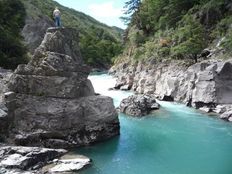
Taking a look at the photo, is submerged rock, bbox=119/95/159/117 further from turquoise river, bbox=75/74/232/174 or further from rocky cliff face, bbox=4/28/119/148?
rocky cliff face, bbox=4/28/119/148

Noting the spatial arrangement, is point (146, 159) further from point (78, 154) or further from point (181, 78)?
point (181, 78)

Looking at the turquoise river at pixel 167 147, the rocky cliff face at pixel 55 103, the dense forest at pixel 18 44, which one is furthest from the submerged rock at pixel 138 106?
the dense forest at pixel 18 44

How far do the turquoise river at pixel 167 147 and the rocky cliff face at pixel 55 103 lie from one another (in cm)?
172

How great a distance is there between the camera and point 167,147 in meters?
26.5

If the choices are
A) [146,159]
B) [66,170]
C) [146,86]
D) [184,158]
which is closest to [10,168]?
[66,170]

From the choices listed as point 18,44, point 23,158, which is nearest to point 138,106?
point 23,158

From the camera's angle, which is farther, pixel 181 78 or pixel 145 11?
pixel 145 11

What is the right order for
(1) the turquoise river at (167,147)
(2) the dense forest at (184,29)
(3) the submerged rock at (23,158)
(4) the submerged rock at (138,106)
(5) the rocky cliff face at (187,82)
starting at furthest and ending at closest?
(2) the dense forest at (184,29) < (4) the submerged rock at (138,106) < (5) the rocky cliff face at (187,82) < (1) the turquoise river at (167,147) < (3) the submerged rock at (23,158)

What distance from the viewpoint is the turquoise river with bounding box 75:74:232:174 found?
22219mm

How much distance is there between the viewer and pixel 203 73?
124 feet

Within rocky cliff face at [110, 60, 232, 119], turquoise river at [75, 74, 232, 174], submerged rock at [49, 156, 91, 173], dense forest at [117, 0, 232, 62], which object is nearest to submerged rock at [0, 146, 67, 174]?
submerged rock at [49, 156, 91, 173]

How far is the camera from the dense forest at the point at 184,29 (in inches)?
1816

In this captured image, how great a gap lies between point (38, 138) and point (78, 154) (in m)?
3.36

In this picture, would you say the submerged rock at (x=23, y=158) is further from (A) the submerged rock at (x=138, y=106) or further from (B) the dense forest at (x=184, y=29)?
(B) the dense forest at (x=184, y=29)
